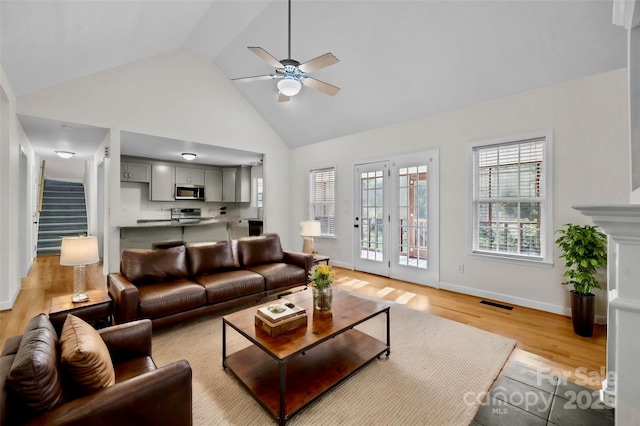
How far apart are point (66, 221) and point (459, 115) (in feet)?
32.5

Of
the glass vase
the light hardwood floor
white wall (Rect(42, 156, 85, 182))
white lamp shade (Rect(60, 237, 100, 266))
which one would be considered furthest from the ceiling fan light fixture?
white wall (Rect(42, 156, 85, 182))

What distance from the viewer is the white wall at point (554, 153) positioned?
2.93 m

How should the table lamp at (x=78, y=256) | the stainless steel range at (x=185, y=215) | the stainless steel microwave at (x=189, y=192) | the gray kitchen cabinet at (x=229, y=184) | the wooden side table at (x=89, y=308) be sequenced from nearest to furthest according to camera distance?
the wooden side table at (x=89, y=308)
the table lamp at (x=78, y=256)
the stainless steel microwave at (x=189, y=192)
the stainless steel range at (x=185, y=215)
the gray kitchen cabinet at (x=229, y=184)

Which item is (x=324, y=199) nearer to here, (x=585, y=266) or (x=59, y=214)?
(x=585, y=266)

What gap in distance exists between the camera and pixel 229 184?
26.6 feet

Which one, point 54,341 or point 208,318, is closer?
point 54,341


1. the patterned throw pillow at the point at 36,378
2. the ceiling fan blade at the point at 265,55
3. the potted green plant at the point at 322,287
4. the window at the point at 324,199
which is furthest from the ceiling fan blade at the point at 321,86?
the patterned throw pillow at the point at 36,378

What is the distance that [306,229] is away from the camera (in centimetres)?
458

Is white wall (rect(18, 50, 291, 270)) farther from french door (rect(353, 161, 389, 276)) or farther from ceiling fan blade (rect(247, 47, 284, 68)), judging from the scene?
ceiling fan blade (rect(247, 47, 284, 68))

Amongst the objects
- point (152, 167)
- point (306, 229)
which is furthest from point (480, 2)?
point (152, 167)

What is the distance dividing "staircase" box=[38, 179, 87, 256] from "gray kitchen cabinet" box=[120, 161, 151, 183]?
253 centimetres

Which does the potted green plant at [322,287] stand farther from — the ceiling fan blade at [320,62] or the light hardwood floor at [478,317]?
the ceiling fan blade at [320,62]

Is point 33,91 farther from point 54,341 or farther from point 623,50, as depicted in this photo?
point 623,50

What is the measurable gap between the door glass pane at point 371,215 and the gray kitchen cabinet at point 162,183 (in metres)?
4.99
